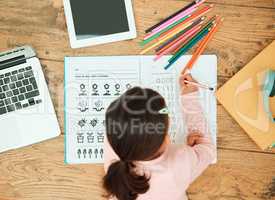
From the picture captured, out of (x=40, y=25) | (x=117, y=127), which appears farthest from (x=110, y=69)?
(x=117, y=127)

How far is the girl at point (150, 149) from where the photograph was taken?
660mm

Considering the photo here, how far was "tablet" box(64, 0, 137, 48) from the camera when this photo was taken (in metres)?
0.93

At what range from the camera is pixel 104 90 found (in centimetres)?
95

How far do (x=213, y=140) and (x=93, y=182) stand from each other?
32 centimetres

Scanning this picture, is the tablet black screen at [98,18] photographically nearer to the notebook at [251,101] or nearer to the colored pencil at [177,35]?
the colored pencil at [177,35]

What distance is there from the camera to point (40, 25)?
942 mm

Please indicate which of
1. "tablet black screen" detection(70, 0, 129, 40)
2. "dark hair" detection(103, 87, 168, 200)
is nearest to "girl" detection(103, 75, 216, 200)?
"dark hair" detection(103, 87, 168, 200)

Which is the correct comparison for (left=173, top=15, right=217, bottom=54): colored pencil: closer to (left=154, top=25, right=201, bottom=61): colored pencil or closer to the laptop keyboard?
(left=154, top=25, right=201, bottom=61): colored pencil

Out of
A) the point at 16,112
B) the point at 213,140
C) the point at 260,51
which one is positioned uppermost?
the point at 260,51

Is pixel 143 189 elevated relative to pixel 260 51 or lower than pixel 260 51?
lower

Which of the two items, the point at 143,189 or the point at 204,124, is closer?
the point at 143,189

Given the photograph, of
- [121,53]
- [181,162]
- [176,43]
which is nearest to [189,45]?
[176,43]

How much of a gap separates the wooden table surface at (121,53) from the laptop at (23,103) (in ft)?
0.07

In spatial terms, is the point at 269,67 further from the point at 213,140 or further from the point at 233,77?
the point at 213,140
